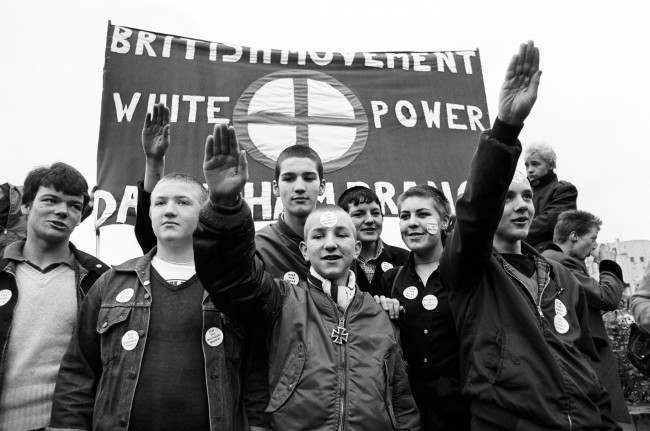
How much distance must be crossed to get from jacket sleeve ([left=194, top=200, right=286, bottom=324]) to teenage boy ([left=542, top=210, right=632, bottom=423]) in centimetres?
229

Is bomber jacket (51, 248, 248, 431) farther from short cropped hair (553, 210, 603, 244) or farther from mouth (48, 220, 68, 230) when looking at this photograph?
short cropped hair (553, 210, 603, 244)

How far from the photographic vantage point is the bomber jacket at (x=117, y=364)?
2.32m

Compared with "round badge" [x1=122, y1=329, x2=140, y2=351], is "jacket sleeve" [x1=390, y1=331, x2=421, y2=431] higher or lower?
lower

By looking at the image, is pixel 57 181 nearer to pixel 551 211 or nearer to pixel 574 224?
pixel 574 224

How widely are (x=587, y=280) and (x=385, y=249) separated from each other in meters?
1.42

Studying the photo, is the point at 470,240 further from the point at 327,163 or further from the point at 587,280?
→ the point at 327,163

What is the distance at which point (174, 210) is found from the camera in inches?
108

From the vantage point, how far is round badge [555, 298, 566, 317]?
251 centimetres

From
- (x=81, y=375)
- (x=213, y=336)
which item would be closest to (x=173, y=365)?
(x=213, y=336)

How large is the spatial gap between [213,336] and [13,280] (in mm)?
1140

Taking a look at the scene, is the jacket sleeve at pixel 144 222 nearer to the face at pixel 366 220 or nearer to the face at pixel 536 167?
the face at pixel 366 220

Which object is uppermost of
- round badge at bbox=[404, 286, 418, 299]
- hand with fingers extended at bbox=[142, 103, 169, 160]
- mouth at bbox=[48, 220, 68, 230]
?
hand with fingers extended at bbox=[142, 103, 169, 160]

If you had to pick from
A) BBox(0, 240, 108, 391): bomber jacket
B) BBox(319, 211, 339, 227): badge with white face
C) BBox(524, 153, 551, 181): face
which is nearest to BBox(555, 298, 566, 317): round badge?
BBox(319, 211, 339, 227): badge with white face

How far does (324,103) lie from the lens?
6.15 m
